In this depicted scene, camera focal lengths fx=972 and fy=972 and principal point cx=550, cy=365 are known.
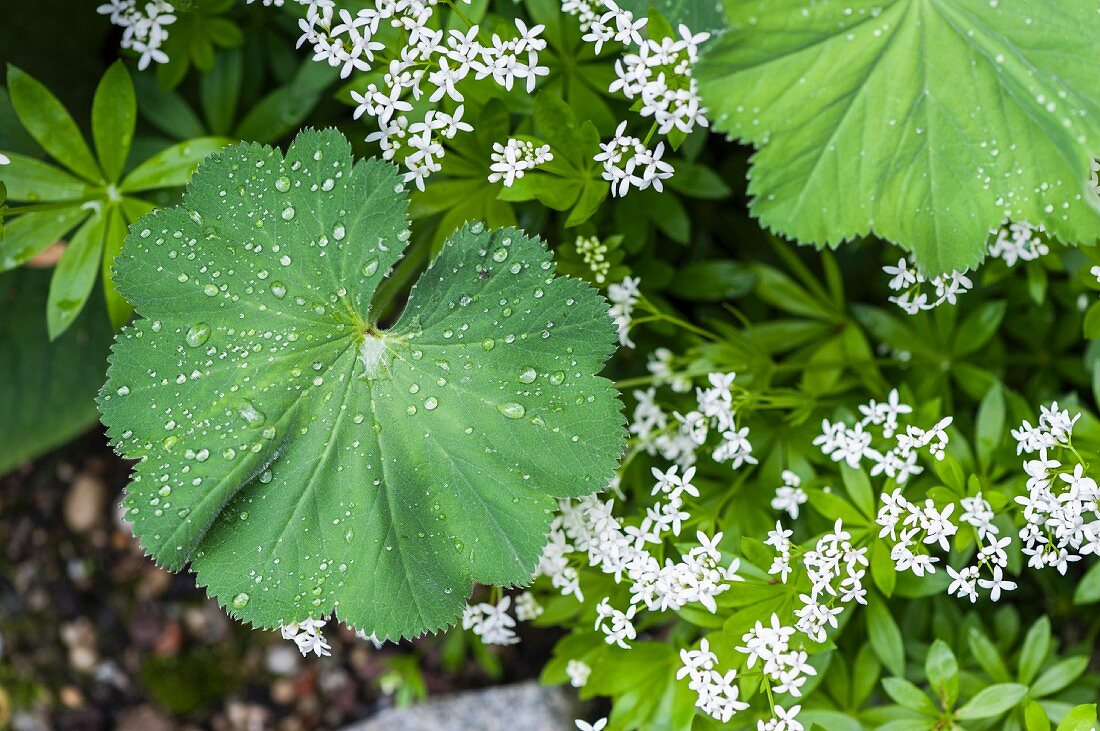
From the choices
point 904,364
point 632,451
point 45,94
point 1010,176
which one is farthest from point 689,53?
point 45,94

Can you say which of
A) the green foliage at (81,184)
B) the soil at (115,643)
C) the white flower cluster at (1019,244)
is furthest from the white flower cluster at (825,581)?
the soil at (115,643)

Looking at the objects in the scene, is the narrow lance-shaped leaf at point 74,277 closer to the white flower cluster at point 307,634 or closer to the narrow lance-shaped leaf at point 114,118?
the narrow lance-shaped leaf at point 114,118

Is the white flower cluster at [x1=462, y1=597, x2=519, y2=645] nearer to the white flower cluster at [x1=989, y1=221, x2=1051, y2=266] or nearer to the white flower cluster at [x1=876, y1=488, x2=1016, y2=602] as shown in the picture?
the white flower cluster at [x1=876, y1=488, x2=1016, y2=602]

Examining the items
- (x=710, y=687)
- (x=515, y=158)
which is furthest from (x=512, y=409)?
(x=710, y=687)

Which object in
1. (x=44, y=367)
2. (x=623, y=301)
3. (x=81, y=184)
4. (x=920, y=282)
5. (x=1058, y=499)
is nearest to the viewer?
(x=1058, y=499)

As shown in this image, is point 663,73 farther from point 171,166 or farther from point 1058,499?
point 171,166

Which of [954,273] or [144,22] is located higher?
[144,22]

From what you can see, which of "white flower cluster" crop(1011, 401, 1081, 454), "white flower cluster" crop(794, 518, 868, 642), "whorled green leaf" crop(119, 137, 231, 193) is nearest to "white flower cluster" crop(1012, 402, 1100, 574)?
"white flower cluster" crop(1011, 401, 1081, 454)
